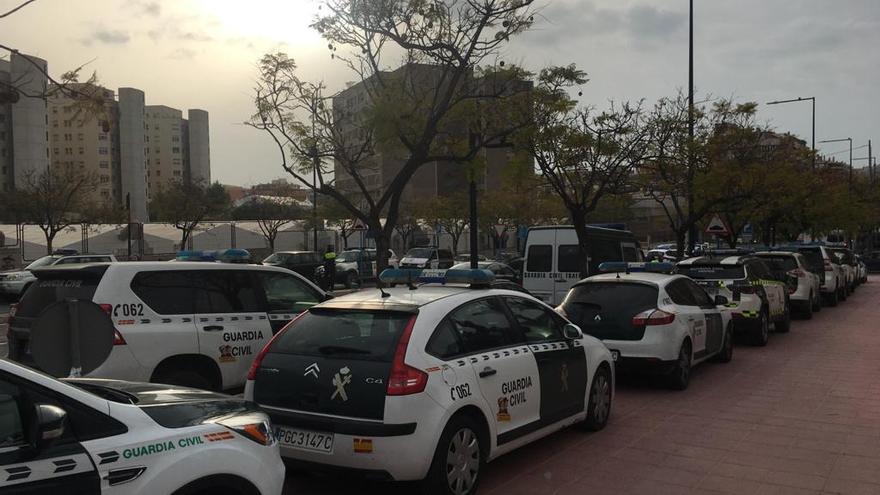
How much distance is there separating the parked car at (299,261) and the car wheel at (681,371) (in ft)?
71.1

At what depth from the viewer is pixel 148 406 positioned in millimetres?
3332

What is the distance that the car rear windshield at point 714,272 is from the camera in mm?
13055

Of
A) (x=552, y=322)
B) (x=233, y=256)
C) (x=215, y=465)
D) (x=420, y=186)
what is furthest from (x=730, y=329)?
(x=420, y=186)

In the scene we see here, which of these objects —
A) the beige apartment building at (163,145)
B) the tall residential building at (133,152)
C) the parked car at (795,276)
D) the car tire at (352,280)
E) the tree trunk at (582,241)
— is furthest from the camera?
the beige apartment building at (163,145)

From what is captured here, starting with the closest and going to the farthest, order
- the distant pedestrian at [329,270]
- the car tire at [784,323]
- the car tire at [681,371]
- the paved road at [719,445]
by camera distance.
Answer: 1. the paved road at [719,445]
2. the car tire at [681,371]
3. the car tire at [784,323]
4. the distant pedestrian at [329,270]

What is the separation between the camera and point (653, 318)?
889 cm

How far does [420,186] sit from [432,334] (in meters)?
96.2

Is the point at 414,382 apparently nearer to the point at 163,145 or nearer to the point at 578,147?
the point at 578,147

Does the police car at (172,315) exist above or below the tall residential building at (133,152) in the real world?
below

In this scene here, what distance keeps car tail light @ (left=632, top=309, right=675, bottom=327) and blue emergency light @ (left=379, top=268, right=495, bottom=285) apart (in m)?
3.33

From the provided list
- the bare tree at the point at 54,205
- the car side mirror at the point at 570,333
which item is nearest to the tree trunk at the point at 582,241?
the car side mirror at the point at 570,333

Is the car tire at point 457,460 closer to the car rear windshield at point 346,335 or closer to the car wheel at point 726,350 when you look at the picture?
the car rear windshield at point 346,335

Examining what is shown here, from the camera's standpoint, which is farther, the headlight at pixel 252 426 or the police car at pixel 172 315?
the police car at pixel 172 315

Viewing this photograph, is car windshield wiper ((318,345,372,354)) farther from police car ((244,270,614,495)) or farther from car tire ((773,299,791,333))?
car tire ((773,299,791,333))
